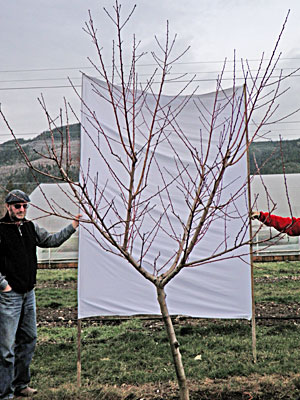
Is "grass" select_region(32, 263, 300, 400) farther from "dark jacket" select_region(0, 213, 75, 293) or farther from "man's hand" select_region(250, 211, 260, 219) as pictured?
"dark jacket" select_region(0, 213, 75, 293)

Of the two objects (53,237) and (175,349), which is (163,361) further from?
(175,349)

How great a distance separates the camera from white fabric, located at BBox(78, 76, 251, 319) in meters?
4.61

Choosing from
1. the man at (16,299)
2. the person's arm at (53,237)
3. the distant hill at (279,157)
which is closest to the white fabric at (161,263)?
the person's arm at (53,237)

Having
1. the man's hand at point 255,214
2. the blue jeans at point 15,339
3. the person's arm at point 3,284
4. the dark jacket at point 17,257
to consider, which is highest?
the man's hand at point 255,214

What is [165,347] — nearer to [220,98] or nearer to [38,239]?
[38,239]

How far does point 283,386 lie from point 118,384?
1.47m

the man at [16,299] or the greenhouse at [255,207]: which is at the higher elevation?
the man at [16,299]

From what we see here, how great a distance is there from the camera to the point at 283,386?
424cm

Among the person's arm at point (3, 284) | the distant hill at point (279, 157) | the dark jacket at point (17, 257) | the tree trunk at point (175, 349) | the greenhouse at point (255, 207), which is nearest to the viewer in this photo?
the tree trunk at point (175, 349)

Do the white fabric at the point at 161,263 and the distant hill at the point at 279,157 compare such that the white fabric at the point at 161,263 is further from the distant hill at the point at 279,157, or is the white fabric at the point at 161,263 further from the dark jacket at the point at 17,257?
the distant hill at the point at 279,157

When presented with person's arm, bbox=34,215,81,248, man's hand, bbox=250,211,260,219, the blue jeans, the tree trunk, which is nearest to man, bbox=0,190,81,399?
the blue jeans

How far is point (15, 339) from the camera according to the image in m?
4.36

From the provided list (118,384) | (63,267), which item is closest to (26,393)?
(118,384)

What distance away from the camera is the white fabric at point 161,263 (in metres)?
4.61
